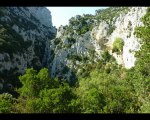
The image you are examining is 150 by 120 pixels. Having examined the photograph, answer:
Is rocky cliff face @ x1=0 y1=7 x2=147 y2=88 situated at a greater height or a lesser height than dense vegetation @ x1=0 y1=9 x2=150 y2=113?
greater

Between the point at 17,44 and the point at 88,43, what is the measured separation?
1189 inches

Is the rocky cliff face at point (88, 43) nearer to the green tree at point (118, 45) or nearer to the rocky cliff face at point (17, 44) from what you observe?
the green tree at point (118, 45)

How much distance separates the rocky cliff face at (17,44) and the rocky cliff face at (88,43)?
7313 millimetres

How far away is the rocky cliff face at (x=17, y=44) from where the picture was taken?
118438mm

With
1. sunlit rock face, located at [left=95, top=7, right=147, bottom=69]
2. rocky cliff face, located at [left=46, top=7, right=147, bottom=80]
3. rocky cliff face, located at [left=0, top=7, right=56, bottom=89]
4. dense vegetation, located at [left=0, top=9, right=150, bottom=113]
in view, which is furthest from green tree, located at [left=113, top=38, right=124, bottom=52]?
dense vegetation, located at [left=0, top=9, right=150, bottom=113]

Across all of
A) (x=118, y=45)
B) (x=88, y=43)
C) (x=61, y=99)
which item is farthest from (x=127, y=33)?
(x=61, y=99)

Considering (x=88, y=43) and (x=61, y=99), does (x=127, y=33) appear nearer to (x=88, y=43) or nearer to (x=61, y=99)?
(x=88, y=43)

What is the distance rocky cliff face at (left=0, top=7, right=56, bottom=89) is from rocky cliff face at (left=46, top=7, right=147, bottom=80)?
24.0 ft

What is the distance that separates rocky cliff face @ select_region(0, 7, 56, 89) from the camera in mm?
118438

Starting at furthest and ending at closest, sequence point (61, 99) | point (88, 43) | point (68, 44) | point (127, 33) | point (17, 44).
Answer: point (68, 44), point (88, 43), point (17, 44), point (127, 33), point (61, 99)

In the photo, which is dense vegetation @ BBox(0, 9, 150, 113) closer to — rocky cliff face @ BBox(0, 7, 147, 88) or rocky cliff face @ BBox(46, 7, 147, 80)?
rocky cliff face @ BBox(0, 7, 147, 88)

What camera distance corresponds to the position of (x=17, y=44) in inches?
5246

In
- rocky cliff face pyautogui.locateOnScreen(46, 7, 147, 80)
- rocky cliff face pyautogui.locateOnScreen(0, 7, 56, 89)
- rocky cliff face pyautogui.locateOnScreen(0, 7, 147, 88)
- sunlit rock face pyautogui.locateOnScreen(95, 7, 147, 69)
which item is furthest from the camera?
rocky cliff face pyautogui.locateOnScreen(46, 7, 147, 80)

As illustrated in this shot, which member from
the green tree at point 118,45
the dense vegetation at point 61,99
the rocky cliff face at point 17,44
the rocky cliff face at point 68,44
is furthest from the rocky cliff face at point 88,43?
the dense vegetation at point 61,99
